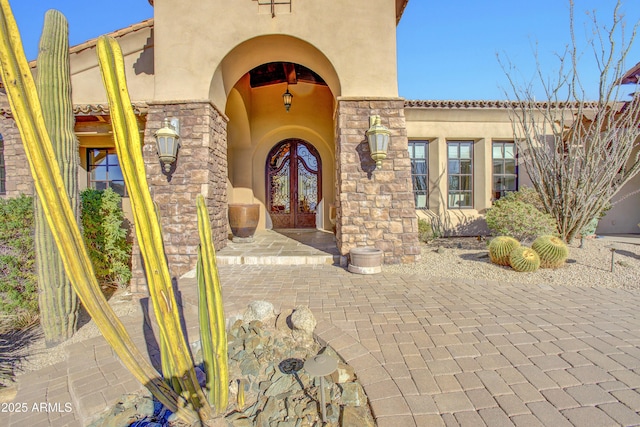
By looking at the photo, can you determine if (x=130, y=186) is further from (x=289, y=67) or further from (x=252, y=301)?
(x=289, y=67)

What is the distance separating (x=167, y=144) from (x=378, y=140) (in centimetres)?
367

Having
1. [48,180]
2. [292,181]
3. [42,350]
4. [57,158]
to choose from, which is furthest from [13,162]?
[48,180]

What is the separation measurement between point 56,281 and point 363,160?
461 centimetres

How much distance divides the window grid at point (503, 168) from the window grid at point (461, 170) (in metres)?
0.72

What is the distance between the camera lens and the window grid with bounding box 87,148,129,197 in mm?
7246

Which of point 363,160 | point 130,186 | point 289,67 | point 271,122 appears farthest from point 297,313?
point 271,122

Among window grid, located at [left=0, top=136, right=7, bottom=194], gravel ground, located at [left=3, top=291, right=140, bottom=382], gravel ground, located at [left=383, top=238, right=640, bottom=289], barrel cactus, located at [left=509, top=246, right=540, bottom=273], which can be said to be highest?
window grid, located at [left=0, top=136, right=7, bottom=194]

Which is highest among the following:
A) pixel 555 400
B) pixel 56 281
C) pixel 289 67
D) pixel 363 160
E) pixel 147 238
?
pixel 289 67

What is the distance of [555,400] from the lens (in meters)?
1.78

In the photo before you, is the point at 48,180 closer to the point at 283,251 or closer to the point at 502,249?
the point at 283,251

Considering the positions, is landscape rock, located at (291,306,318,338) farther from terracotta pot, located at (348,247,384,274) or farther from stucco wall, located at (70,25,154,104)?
stucco wall, located at (70,25,154,104)

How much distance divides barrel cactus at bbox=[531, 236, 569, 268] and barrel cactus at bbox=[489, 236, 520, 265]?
0.34 metres

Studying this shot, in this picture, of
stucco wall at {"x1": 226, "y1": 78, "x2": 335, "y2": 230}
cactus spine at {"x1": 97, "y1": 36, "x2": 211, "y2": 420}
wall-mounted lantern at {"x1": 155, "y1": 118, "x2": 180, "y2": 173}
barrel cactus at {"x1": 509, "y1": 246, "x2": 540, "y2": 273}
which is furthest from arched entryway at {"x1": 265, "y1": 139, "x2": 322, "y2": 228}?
cactus spine at {"x1": 97, "y1": 36, "x2": 211, "y2": 420}

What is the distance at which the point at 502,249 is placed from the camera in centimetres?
483
